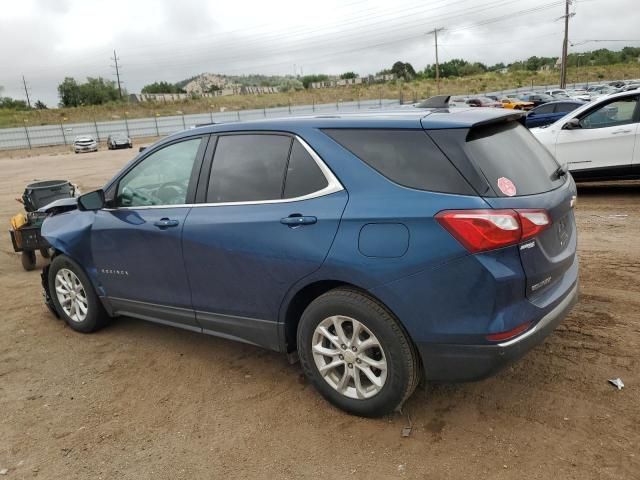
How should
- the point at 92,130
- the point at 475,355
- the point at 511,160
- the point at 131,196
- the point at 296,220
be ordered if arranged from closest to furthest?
the point at 475,355 → the point at 511,160 → the point at 296,220 → the point at 131,196 → the point at 92,130

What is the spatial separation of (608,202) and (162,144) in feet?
24.5

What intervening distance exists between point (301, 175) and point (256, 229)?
0.44m

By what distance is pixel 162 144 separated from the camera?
4176 millimetres

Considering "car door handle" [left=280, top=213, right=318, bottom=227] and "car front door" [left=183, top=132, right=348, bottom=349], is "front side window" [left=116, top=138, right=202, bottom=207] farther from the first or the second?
"car door handle" [left=280, top=213, right=318, bottom=227]

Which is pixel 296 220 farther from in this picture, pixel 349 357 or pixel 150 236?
pixel 150 236

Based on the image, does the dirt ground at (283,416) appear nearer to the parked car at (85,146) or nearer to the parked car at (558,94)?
the parked car at (558,94)

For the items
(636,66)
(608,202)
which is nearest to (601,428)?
(608,202)


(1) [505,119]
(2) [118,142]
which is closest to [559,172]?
(1) [505,119]

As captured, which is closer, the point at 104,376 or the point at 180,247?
the point at 180,247

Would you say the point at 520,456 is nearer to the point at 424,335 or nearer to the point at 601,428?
the point at 601,428

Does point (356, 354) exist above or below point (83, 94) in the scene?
below

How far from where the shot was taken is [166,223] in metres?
3.93

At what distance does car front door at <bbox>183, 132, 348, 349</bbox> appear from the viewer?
3.21 meters

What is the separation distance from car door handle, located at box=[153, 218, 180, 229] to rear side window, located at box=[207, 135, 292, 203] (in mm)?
316
